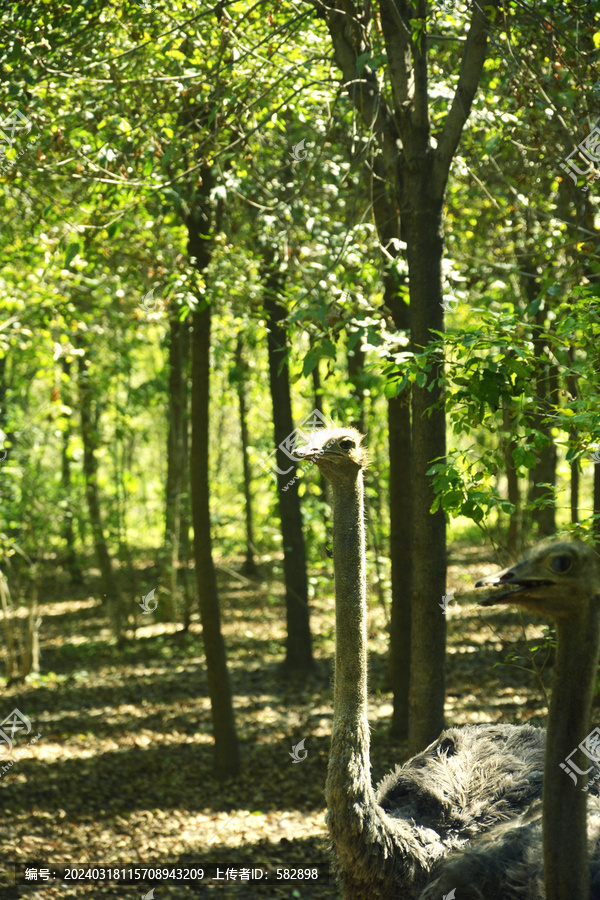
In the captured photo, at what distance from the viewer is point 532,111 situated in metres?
5.68

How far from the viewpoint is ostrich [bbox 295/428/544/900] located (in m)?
3.29

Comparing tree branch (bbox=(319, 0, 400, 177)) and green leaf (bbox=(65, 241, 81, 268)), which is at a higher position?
tree branch (bbox=(319, 0, 400, 177))

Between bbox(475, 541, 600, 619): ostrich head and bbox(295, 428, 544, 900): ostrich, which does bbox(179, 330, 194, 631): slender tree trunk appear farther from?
bbox(475, 541, 600, 619): ostrich head

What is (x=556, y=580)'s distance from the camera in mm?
2508

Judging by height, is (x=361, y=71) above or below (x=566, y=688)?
above

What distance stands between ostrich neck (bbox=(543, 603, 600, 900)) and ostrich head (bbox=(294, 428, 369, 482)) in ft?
3.93

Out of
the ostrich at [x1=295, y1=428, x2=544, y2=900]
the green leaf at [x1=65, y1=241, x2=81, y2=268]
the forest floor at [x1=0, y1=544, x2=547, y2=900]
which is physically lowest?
the forest floor at [x1=0, y1=544, x2=547, y2=900]

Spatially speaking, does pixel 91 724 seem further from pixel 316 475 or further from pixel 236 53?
pixel 236 53

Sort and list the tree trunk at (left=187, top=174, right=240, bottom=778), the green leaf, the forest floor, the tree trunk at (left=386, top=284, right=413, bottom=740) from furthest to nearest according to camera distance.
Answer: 1. the tree trunk at (left=187, top=174, right=240, bottom=778)
2. the tree trunk at (left=386, top=284, right=413, bottom=740)
3. the forest floor
4. the green leaf

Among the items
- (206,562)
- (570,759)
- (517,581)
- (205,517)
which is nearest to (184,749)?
(206,562)

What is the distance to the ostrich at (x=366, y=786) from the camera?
3289mm

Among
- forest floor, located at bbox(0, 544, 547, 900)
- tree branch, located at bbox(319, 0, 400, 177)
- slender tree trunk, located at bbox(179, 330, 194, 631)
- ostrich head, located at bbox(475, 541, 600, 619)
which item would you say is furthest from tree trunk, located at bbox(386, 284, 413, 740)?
slender tree trunk, located at bbox(179, 330, 194, 631)

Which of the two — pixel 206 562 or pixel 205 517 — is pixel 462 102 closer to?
pixel 205 517

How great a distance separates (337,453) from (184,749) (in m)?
6.58
